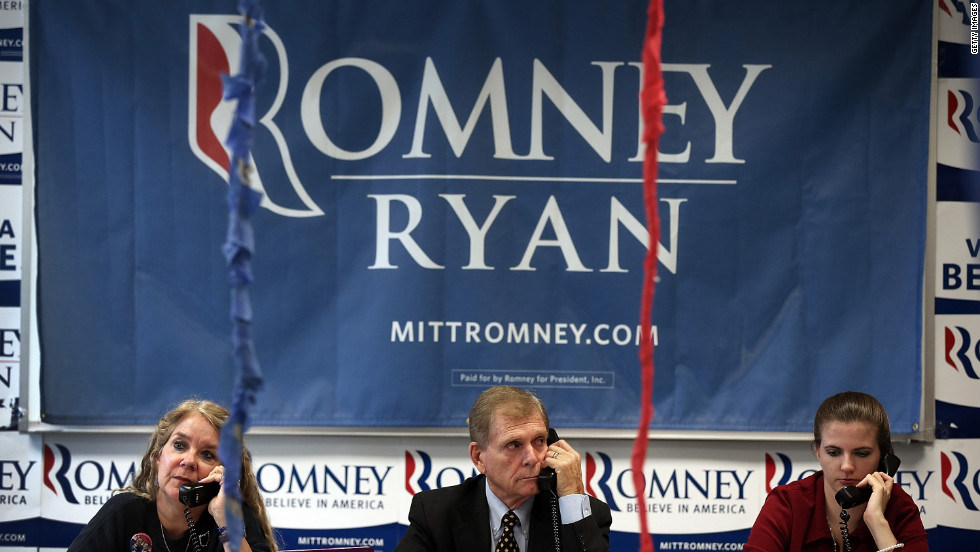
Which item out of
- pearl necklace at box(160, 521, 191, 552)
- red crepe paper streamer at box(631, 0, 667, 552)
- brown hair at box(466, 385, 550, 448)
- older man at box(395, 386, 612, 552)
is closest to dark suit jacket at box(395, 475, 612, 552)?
older man at box(395, 386, 612, 552)

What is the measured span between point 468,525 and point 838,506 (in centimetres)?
96

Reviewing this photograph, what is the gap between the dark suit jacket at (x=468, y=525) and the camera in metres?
2.21

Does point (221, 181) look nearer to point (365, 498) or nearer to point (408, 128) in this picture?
point (408, 128)

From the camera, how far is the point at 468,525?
227cm

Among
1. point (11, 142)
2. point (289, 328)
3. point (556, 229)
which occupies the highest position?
point (11, 142)

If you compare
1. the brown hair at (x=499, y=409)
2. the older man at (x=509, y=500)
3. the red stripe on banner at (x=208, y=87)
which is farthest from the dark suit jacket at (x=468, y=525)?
the red stripe on banner at (x=208, y=87)

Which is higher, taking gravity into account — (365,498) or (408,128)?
(408,128)

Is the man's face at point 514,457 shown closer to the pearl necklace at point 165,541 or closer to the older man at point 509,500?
the older man at point 509,500

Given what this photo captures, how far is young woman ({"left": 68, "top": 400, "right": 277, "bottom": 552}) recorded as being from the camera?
7.59 ft

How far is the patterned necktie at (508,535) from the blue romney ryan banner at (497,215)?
3.44 feet

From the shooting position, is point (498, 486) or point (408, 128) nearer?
point (498, 486)

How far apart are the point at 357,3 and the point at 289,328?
1.19 meters

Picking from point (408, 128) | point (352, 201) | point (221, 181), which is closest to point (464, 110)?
point (408, 128)

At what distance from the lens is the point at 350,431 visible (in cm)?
335
